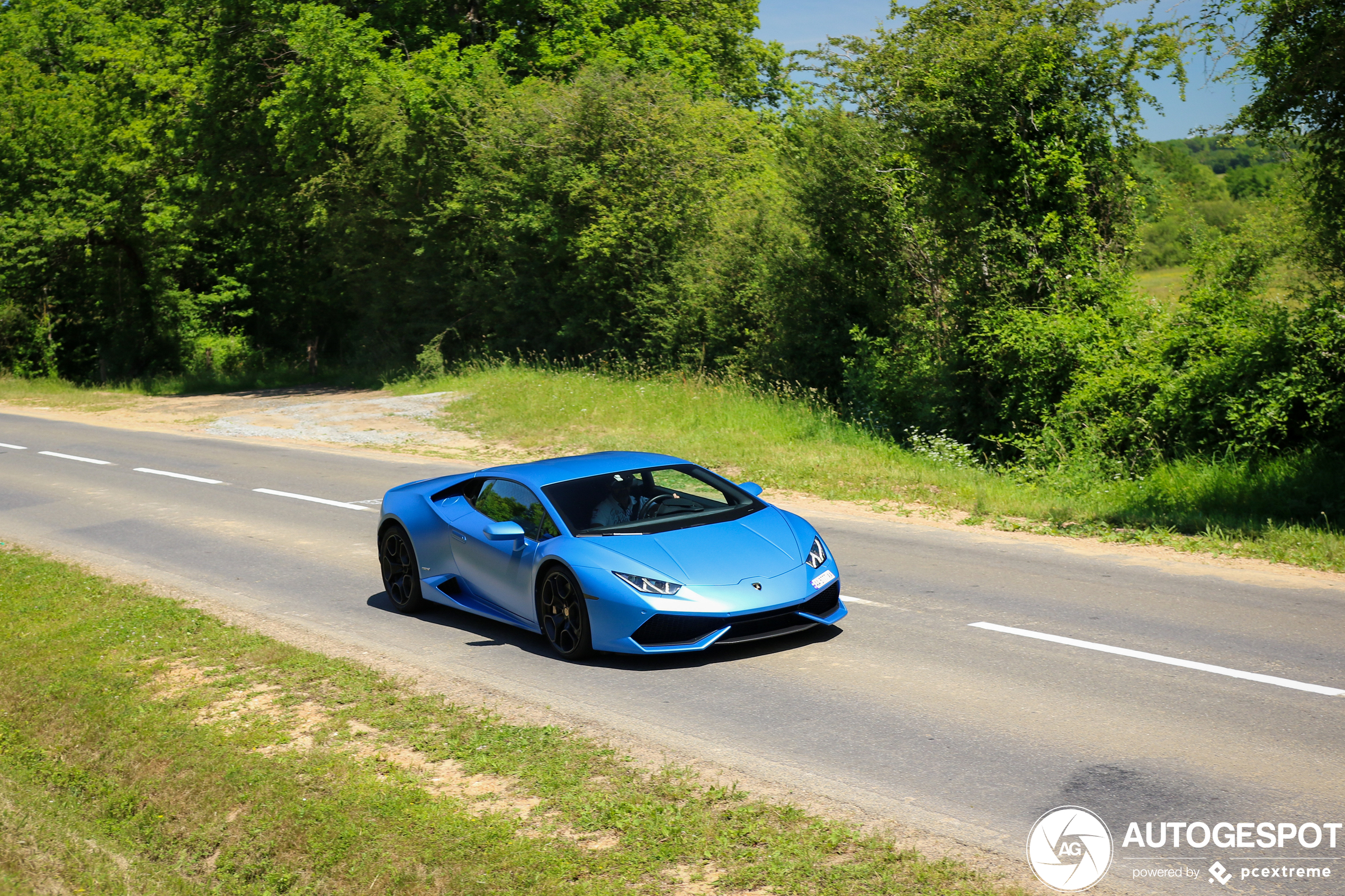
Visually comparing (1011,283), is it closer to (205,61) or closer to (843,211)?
(843,211)

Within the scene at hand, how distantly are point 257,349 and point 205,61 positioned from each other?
52.1ft

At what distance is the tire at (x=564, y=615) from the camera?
7.59 meters

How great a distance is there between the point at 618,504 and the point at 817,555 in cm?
148

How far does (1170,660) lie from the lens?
283 inches

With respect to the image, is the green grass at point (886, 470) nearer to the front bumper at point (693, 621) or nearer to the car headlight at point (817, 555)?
the car headlight at point (817, 555)

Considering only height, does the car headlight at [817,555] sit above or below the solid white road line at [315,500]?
above

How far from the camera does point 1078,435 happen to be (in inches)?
614

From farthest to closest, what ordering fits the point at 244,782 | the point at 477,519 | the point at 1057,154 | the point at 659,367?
the point at 659,367
the point at 1057,154
the point at 477,519
the point at 244,782

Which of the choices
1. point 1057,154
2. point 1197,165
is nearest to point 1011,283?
point 1057,154

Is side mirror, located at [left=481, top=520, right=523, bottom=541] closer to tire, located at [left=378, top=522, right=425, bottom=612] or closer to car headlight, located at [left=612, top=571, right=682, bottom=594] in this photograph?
car headlight, located at [left=612, top=571, right=682, bottom=594]

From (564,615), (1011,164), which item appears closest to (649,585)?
(564,615)

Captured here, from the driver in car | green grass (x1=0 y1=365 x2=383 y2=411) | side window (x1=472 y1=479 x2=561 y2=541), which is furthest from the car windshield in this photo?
green grass (x1=0 y1=365 x2=383 y2=411)

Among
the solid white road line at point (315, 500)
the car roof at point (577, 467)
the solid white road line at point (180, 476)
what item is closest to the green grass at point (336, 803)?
the car roof at point (577, 467)

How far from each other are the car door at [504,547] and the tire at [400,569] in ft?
2.27
